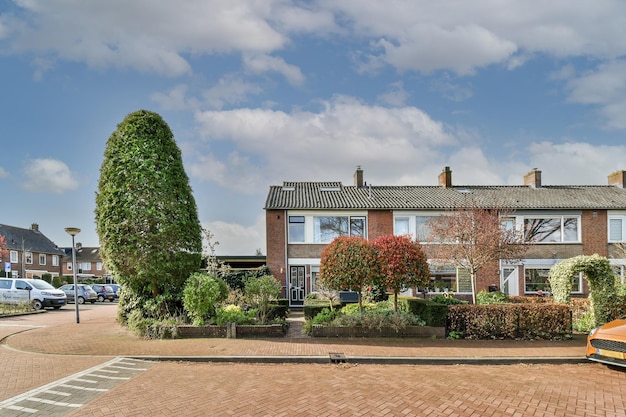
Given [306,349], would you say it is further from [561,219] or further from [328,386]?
[561,219]

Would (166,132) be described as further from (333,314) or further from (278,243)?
(278,243)

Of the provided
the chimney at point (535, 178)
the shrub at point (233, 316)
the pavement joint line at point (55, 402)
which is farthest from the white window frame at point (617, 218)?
the pavement joint line at point (55, 402)

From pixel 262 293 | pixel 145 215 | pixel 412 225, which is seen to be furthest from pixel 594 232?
pixel 145 215

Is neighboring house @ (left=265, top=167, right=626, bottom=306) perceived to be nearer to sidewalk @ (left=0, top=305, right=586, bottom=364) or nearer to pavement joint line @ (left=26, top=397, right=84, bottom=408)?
sidewalk @ (left=0, top=305, right=586, bottom=364)

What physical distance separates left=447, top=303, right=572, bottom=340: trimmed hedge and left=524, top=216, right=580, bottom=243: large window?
45.2ft

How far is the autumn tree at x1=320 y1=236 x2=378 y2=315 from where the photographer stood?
12.6m

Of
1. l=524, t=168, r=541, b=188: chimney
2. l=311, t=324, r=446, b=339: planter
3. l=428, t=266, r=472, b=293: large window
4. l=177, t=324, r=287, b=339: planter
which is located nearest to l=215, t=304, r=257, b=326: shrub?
l=177, t=324, r=287, b=339: planter

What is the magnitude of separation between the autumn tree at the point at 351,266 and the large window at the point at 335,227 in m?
11.4

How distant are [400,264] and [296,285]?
478 inches

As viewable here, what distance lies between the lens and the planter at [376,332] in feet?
40.0

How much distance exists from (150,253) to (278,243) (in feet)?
38.1

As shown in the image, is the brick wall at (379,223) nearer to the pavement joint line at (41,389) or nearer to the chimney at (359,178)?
the chimney at (359,178)

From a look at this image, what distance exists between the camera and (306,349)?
35.2ft

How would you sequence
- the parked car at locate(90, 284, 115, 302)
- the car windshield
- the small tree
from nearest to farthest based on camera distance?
the small tree → the car windshield → the parked car at locate(90, 284, 115, 302)
